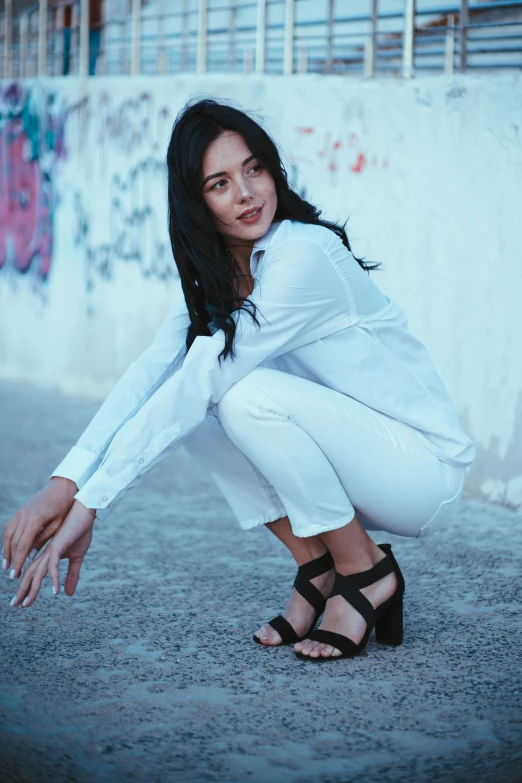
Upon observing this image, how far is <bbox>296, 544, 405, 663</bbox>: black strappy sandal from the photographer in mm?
2395

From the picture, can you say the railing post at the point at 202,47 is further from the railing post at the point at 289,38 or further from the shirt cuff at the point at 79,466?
the shirt cuff at the point at 79,466

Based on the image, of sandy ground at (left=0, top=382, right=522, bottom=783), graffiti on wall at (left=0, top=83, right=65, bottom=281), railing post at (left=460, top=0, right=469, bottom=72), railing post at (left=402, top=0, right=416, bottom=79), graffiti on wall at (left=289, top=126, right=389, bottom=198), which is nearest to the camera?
sandy ground at (left=0, top=382, right=522, bottom=783)

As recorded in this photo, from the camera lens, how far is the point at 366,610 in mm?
2396

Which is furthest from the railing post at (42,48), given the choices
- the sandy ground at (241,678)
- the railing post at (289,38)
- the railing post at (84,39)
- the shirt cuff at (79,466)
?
the shirt cuff at (79,466)

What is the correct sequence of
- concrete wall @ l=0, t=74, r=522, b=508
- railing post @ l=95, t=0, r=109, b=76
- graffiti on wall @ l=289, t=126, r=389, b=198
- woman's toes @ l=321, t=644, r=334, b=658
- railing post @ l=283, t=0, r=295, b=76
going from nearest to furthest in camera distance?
1. woman's toes @ l=321, t=644, r=334, b=658
2. concrete wall @ l=0, t=74, r=522, b=508
3. graffiti on wall @ l=289, t=126, r=389, b=198
4. railing post @ l=283, t=0, r=295, b=76
5. railing post @ l=95, t=0, r=109, b=76

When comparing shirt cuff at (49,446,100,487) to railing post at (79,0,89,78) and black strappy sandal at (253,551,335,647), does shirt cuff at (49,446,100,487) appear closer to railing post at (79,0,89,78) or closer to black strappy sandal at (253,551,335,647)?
black strappy sandal at (253,551,335,647)

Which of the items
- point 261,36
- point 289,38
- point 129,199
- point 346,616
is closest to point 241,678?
point 346,616

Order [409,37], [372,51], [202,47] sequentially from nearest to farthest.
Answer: [409,37], [372,51], [202,47]

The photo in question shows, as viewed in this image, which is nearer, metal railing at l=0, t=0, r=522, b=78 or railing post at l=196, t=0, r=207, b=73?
metal railing at l=0, t=0, r=522, b=78

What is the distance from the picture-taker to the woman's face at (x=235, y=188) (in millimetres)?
2428

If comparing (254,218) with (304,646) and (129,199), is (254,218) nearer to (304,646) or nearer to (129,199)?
(304,646)

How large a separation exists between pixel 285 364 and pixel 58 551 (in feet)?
Result: 2.55

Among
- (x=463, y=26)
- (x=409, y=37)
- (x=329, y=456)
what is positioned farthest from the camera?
(x=409, y=37)

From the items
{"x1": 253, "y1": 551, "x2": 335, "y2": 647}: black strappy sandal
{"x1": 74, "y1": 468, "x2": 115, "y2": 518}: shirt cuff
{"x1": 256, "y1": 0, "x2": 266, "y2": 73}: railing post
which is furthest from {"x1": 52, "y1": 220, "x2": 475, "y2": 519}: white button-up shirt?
{"x1": 256, "y1": 0, "x2": 266, "y2": 73}: railing post
